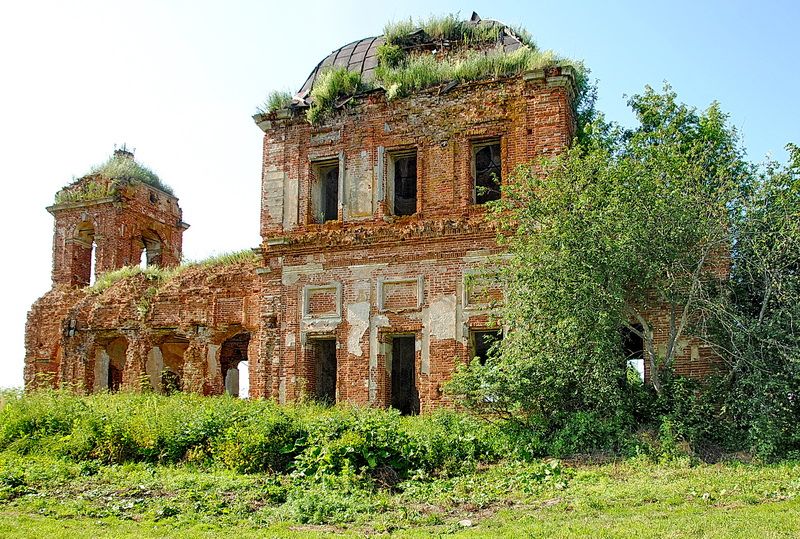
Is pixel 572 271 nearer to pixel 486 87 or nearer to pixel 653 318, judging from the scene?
pixel 653 318

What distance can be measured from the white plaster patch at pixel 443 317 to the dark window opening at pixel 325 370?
8.51 ft

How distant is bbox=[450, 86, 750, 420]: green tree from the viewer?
1210 centimetres

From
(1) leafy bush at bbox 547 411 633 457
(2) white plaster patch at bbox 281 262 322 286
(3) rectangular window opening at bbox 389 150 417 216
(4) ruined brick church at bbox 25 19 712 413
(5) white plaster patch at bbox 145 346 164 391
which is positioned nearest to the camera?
(1) leafy bush at bbox 547 411 633 457

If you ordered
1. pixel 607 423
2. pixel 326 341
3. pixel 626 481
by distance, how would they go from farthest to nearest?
1. pixel 326 341
2. pixel 607 423
3. pixel 626 481

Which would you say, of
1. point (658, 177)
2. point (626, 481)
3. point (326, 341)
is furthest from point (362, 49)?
point (626, 481)

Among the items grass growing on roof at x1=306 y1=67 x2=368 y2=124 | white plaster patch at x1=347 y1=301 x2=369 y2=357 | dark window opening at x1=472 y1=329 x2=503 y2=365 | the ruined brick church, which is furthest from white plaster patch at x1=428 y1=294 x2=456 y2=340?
grass growing on roof at x1=306 y1=67 x2=368 y2=124

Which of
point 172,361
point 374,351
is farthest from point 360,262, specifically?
point 172,361

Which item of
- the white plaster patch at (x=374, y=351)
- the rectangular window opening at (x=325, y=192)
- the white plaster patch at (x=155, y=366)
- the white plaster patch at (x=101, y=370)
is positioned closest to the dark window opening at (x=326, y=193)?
the rectangular window opening at (x=325, y=192)

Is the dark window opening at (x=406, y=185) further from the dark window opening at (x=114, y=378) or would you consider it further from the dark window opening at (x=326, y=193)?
the dark window opening at (x=114, y=378)

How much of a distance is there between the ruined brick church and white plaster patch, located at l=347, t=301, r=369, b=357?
0.09ft

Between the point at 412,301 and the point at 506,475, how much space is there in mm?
5603

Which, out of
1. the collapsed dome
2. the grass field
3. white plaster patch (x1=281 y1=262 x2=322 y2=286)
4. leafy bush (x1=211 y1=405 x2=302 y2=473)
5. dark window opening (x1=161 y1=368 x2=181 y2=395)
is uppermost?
the collapsed dome

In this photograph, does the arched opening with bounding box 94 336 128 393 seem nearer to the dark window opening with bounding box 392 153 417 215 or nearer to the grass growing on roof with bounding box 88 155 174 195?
the grass growing on roof with bounding box 88 155 174 195

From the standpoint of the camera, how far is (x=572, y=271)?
40.3ft
